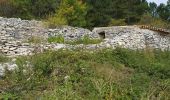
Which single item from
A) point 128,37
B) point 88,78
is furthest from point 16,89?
point 128,37

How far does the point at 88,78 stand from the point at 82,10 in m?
19.0

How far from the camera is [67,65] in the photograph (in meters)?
11.1

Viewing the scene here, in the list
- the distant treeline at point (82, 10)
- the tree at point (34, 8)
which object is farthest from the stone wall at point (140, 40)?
the tree at point (34, 8)

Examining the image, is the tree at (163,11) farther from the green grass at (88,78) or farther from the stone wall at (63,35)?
the green grass at (88,78)

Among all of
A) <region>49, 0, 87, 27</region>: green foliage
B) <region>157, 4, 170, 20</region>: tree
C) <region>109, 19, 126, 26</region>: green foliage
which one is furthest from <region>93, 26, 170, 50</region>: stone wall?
<region>157, 4, 170, 20</region>: tree

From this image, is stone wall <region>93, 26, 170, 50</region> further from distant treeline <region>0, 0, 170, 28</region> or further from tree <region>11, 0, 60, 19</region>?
tree <region>11, 0, 60, 19</region>

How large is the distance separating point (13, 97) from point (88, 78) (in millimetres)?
2053

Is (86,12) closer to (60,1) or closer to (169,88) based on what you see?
(60,1)

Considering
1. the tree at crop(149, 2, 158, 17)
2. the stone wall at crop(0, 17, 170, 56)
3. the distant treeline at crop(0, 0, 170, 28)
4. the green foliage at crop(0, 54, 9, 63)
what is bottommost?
the tree at crop(149, 2, 158, 17)

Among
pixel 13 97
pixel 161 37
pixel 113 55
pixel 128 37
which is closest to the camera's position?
pixel 13 97

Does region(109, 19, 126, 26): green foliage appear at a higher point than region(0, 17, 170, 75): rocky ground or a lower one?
lower

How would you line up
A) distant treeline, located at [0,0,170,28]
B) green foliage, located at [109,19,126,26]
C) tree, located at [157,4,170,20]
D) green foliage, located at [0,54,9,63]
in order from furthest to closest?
tree, located at [157,4,170,20] < green foliage, located at [109,19,126,26] < distant treeline, located at [0,0,170,28] < green foliage, located at [0,54,9,63]

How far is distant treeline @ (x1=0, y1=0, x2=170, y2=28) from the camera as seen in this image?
93.4 ft

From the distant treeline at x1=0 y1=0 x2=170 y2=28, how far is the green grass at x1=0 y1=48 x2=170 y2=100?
14.7 m
